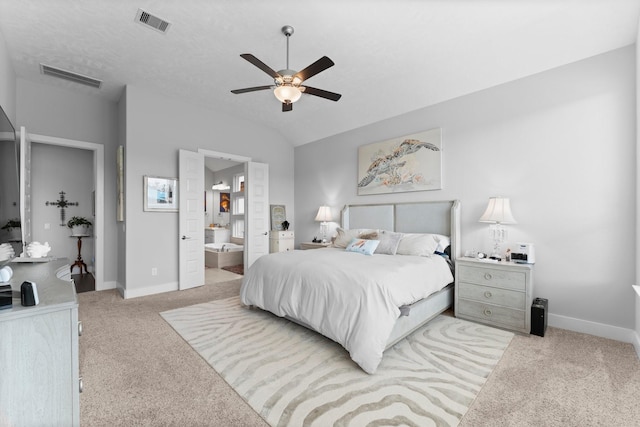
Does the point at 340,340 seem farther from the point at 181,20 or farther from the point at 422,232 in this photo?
the point at 181,20

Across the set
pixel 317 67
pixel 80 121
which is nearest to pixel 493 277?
pixel 317 67

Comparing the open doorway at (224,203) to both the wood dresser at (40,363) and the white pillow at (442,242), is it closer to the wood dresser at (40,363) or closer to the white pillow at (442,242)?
the white pillow at (442,242)

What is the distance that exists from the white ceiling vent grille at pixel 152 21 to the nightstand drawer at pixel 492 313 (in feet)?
14.1

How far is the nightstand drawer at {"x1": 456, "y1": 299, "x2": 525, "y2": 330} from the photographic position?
2945 mm

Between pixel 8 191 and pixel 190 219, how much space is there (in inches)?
119

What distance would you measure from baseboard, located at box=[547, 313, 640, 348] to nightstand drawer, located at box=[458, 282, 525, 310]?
57 cm

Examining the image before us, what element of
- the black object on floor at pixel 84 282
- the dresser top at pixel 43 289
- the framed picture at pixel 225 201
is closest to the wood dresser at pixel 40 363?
the dresser top at pixel 43 289

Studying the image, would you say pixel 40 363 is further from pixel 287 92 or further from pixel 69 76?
pixel 69 76

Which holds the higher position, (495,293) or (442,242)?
(442,242)

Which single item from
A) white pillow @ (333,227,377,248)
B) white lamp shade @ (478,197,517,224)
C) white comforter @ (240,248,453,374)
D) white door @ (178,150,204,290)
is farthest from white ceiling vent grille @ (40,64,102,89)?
white lamp shade @ (478,197,517,224)

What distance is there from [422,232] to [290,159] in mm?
3402

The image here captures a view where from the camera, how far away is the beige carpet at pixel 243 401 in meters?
1.73

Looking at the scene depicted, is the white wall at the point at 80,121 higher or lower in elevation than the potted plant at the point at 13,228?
higher

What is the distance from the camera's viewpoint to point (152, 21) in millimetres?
2848
